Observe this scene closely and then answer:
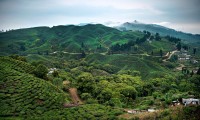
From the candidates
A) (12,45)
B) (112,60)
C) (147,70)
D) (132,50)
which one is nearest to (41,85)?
(147,70)

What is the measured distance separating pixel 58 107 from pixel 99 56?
108 metres

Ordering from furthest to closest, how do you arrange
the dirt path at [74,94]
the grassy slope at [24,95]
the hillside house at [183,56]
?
the hillside house at [183,56] < the dirt path at [74,94] < the grassy slope at [24,95]

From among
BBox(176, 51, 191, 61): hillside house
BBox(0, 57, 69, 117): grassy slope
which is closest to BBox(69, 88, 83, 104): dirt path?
BBox(0, 57, 69, 117): grassy slope

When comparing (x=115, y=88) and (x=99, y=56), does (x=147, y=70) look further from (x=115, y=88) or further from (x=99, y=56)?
(x=115, y=88)

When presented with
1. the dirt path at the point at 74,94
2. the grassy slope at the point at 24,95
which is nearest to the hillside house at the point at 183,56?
the dirt path at the point at 74,94

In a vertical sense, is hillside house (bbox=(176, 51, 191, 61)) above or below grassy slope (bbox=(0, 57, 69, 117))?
below

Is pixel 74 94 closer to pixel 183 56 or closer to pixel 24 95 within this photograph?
pixel 24 95

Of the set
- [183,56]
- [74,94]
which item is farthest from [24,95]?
[183,56]

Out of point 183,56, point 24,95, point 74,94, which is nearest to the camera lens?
point 24,95

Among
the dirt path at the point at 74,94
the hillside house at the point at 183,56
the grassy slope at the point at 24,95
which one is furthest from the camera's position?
the hillside house at the point at 183,56

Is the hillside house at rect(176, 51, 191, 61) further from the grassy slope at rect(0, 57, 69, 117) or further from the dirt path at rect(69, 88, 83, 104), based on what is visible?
the grassy slope at rect(0, 57, 69, 117)

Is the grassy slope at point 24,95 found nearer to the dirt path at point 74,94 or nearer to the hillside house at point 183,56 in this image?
the dirt path at point 74,94

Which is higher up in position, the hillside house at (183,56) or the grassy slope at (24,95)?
the grassy slope at (24,95)

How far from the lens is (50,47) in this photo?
568 ft
